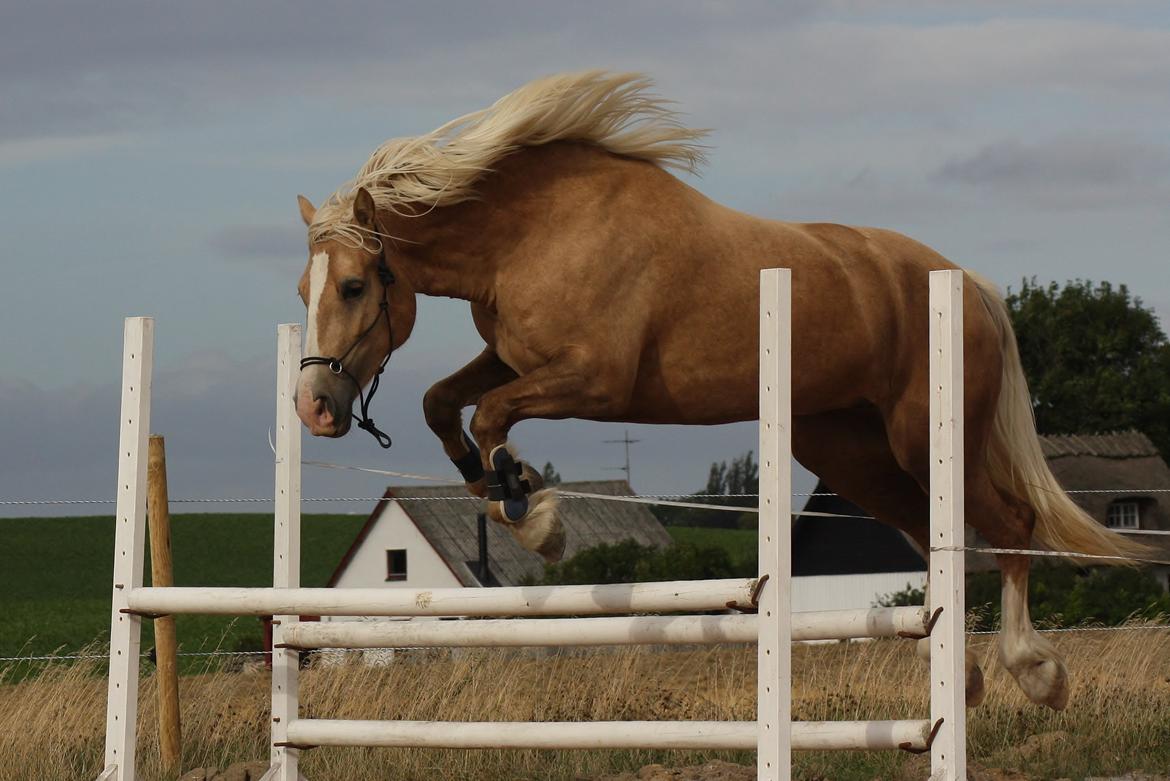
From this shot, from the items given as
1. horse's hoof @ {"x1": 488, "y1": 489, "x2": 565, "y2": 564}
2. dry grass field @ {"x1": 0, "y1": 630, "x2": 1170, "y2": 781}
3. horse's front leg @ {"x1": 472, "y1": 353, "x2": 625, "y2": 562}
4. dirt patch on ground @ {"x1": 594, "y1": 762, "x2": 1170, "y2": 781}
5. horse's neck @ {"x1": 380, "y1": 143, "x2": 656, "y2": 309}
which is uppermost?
horse's neck @ {"x1": 380, "y1": 143, "x2": 656, "y2": 309}

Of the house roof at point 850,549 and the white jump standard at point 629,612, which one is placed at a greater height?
the white jump standard at point 629,612

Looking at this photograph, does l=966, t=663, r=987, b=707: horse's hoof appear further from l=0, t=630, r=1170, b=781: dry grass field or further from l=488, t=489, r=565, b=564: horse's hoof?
l=488, t=489, r=565, b=564: horse's hoof

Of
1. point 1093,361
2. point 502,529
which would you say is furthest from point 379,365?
point 1093,361

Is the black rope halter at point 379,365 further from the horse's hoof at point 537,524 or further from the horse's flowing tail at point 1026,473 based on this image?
the horse's flowing tail at point 1026,473

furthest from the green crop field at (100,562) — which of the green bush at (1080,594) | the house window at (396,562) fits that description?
the green bush at (1080,594)

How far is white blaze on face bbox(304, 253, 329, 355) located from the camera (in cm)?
441

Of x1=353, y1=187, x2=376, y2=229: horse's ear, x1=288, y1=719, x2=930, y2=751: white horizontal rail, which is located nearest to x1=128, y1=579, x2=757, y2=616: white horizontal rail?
x1=288, y1=719, x2=930, y2=751: white horizontal rail

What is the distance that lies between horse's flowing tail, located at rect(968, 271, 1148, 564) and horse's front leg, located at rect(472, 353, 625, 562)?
6.26 feet

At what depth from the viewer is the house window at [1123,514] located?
31766mm

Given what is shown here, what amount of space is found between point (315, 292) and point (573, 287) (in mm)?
785

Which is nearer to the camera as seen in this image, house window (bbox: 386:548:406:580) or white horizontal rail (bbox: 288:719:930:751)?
white horizontal rail (bbox: 288:719:930:751)

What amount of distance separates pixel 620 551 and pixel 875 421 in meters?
18.3

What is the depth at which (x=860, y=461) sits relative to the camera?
5.48m

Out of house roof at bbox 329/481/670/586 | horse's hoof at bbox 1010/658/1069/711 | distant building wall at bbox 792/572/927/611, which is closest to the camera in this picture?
horse's hoof at bbox 1010/658/1069/711
